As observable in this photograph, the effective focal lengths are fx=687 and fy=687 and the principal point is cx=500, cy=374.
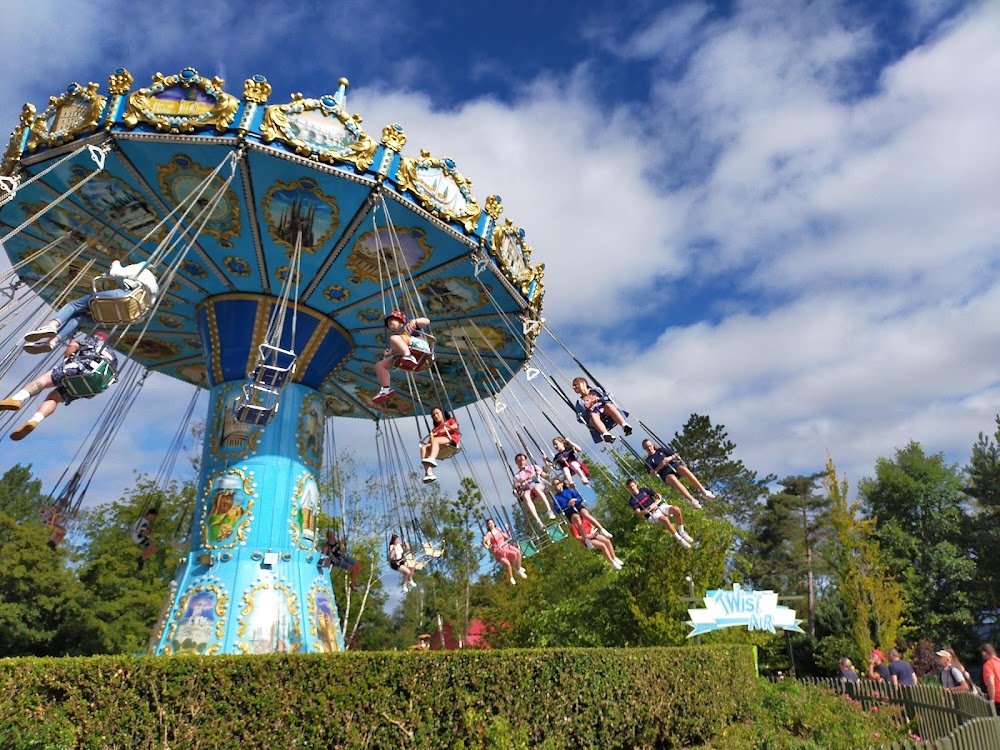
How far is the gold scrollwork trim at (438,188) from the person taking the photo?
9328 millimetres

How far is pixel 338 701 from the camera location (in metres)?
6.48

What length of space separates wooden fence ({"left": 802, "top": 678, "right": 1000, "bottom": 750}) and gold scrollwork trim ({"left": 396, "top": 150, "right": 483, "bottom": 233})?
783 centimetres

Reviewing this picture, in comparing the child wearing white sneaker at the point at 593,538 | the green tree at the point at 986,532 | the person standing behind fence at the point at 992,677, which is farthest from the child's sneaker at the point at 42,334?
the green tree at the point at 986,532

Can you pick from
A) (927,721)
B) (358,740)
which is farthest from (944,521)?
(358,740)

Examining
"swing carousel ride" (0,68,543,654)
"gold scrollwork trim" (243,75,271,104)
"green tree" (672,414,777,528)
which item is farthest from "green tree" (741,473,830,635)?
"gold scrollwork trim" (243,75,271,104)

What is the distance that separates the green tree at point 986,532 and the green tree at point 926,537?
529 mm

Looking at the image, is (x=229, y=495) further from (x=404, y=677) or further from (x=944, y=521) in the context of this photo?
(x=944, y=521)

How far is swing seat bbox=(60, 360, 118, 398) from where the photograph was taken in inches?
286

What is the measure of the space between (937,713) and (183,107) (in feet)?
42.2

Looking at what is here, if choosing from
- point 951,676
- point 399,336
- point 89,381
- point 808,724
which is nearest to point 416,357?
point 399,336

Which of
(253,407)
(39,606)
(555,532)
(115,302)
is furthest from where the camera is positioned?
(39,606)

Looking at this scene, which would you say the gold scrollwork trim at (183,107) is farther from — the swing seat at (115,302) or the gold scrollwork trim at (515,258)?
the gold scrollwork trim at (515,258)

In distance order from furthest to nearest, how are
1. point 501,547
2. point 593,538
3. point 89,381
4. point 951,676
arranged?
point 501,547 < point 951,676 < point 593,538 < point 89,381

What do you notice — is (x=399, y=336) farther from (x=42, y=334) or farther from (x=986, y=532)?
(x=986, y=532)
